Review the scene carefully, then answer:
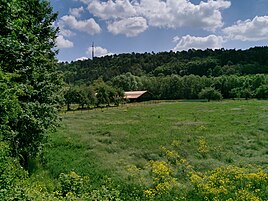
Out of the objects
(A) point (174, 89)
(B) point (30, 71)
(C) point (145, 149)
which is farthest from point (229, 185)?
(A) point (174, 89)

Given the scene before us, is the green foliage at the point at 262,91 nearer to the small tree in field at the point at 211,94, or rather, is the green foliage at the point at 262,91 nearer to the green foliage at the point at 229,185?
the small tree in field at the point at 211,94

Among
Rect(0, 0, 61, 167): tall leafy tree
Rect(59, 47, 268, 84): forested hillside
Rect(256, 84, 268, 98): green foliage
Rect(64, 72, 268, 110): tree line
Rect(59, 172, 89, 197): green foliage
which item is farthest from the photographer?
Rect(59, 47, 268, 84): forested hillside

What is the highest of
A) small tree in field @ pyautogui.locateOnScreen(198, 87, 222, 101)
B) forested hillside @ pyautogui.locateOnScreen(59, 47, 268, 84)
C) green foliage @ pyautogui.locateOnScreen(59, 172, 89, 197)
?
forested hillside @ pyautogui.locateOnScreen(59, 47, 268, 84)

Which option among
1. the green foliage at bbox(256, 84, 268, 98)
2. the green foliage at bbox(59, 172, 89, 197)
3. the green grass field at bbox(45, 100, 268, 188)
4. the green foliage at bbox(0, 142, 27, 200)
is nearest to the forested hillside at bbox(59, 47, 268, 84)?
the green foliage at bbox(256, 84, 268, 98)

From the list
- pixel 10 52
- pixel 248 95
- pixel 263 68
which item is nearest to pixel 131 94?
pixel 248 95

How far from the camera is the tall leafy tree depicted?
32.0ft

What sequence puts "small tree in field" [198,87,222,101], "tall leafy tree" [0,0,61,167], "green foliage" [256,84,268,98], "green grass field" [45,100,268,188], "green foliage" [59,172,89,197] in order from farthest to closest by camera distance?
"small tree in field" [198,87,222,101] → "green foliage" [256,84,268,98] → "green grass field" [45,100,268,188] → "green foliage" [59,172,89,197] → "tall leafy tree" [0,0,61,167]

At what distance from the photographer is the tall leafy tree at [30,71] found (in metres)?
9.75

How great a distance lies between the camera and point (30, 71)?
13094mm

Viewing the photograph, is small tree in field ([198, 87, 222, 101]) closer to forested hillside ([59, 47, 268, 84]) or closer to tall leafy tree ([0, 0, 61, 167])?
forested hillside ([59, 47, 268, 84])

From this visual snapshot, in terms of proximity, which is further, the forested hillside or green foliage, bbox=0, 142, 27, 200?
the forested hillside

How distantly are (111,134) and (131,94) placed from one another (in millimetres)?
76690

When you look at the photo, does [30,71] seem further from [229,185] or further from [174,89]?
[174,89]

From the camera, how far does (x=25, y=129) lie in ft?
46.1
